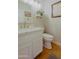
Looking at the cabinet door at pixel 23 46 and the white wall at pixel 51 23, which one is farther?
the white wall at pixel 51 23

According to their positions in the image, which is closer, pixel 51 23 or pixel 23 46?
pixel 23 46

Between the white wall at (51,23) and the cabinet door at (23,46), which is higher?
the white wall at (51,23)

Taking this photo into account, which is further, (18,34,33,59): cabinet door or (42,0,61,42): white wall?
(42,0,61,42): white wall

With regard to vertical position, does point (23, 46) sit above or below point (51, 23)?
below

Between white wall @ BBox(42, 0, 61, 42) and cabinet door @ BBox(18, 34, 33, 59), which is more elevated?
white wall @ BBox(42, 0, 61, 42)
